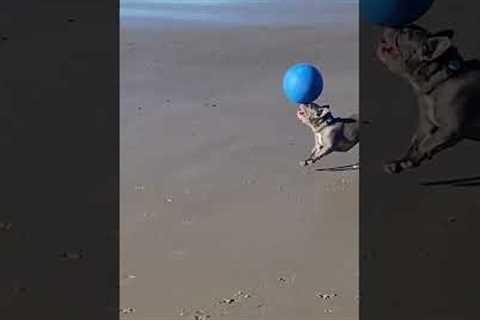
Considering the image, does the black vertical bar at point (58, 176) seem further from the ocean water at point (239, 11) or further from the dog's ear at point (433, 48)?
the ocean water at point (239, 11)

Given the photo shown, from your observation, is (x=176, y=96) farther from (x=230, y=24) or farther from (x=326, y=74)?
(x=230, y=24)

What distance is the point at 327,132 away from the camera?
5.41 meters

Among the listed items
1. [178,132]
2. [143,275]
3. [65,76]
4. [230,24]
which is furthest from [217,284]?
[230,24]

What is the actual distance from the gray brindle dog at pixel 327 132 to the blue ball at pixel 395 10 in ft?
2.79

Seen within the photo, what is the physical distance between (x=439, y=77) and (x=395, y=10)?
405mm

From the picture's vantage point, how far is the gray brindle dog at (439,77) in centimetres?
452

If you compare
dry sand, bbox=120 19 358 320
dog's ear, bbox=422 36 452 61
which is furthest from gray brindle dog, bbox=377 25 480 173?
dry sand, bbox=120 19 358 320

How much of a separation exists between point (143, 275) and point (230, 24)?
7.04 m

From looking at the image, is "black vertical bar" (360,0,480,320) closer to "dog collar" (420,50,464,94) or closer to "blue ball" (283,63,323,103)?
"blue ball" (283,63,323,103)

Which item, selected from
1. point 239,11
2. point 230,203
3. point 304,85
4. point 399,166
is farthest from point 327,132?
point 239,11

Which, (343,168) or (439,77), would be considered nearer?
(439,77)

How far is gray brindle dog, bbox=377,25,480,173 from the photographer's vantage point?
4.52 m

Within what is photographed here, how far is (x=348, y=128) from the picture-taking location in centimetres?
545

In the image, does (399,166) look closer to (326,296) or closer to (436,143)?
(436,143)
